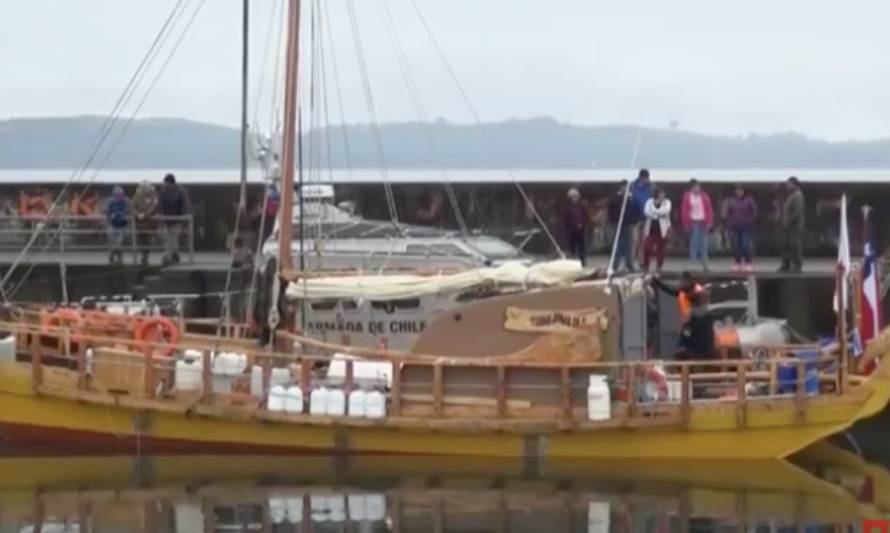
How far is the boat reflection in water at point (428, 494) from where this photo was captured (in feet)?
70.1

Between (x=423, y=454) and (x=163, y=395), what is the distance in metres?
3.46

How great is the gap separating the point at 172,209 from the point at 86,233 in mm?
1862

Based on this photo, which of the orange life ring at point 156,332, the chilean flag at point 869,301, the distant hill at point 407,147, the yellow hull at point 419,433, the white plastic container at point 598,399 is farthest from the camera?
the distant hill at point 407,147

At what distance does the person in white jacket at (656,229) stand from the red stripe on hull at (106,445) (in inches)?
420

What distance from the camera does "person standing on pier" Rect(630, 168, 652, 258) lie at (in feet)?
115

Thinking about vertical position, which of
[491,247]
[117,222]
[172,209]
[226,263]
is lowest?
[226,263]

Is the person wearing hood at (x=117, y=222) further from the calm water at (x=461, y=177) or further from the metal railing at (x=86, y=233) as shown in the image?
the calm water at (x=461, y=177)

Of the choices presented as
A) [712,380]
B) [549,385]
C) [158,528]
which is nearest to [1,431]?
[158,528]

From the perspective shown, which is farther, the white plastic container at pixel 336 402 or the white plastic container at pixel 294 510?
the white plastic container at pixel 336 402

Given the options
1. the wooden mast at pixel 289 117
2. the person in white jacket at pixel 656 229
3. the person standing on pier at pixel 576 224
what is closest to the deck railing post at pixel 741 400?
the wooden mast at pixel 289 117

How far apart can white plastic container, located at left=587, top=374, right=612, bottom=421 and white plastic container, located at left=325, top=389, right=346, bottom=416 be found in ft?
10.3

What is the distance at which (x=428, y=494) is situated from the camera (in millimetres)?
23016

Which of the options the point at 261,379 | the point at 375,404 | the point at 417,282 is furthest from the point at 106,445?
the point at 417,282

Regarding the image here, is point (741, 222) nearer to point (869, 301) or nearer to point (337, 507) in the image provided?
point (869, 301)
